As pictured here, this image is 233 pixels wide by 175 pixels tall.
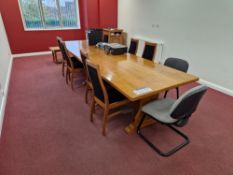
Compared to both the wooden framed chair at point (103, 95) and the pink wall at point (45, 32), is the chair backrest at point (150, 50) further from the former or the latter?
the pink wall at point (45, 32)

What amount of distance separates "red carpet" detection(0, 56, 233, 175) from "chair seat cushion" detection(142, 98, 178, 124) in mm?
422

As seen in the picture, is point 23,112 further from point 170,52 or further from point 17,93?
point 170,52

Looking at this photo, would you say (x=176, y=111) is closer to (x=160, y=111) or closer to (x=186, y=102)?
(x=186, y=102)

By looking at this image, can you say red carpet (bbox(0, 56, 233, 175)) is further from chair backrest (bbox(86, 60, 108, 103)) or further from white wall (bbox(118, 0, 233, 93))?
white wall (bbox(118, 0, 233, 93))

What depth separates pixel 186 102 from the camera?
1.35 meters

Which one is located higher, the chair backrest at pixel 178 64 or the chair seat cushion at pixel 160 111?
the chair backrest at pixel 178 64

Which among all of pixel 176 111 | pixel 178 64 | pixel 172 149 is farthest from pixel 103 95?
pixel 178 64

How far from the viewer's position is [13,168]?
4.87ft

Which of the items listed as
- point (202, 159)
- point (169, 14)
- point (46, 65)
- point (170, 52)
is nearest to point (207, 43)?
point (170, 52)

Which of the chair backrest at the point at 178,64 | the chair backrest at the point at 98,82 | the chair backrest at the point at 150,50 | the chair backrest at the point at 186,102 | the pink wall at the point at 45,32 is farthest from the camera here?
the pink wall at the point at 45,32

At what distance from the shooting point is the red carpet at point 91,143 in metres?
1.50

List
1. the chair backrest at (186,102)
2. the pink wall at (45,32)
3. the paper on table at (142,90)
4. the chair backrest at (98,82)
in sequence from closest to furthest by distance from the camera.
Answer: the chair backrest at (186,102), the paper on table at (142,90), the chair backrest at (98,82), the pink wall at (45,32)

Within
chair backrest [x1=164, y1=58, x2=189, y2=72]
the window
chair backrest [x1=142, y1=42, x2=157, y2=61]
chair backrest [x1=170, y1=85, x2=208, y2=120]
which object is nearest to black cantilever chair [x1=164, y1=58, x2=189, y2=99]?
chair backrest [x1=164, y1=58, x2=189, y2=72]

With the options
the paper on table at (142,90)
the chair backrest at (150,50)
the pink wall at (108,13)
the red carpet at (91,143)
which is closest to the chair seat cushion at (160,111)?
the paper on table at (142,90)
